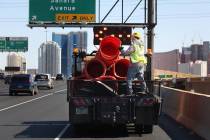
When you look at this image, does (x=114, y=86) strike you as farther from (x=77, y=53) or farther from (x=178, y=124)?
(x=178, y=124)

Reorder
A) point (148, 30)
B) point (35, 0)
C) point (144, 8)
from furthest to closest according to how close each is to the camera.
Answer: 1. point (35, 0)
2. point (144, 8)
3. point (148, 30)

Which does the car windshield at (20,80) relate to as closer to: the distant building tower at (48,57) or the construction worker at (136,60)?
the construction worker at (136,60)

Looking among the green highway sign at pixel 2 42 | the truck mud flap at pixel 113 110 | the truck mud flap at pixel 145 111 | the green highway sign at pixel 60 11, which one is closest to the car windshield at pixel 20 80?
the green highway sign at pixel 60 11

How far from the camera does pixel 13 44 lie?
10112 cm

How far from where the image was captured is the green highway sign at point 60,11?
115 feet

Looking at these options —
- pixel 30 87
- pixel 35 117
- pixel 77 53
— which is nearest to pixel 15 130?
pixel 77 53

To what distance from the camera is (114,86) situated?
51.4 ft

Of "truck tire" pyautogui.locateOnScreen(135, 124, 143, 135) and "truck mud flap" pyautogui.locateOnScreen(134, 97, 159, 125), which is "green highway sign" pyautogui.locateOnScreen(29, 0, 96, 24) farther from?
"truck mud flap" pyautogui.locateOnScreen(134, 97, 159, 125)

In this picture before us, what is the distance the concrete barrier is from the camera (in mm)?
14087

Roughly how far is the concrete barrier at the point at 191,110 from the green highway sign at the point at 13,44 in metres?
79.4

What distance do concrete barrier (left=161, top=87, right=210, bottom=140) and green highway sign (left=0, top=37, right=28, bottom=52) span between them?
79.4m

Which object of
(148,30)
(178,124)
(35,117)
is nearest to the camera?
(178,124)

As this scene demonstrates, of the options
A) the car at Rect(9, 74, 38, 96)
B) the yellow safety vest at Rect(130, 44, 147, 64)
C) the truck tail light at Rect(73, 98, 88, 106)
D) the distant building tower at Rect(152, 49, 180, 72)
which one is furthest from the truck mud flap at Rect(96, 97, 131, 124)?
the distant building tower at Rect(152, 49, 180, 72)

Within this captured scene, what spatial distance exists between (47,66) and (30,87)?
3573 inches
